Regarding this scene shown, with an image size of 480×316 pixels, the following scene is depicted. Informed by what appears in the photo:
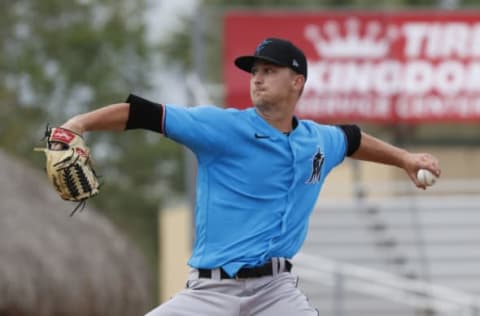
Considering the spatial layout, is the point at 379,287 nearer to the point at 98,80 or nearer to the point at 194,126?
the point at 194,126

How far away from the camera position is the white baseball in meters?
7.55

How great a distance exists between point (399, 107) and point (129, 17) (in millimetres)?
17787

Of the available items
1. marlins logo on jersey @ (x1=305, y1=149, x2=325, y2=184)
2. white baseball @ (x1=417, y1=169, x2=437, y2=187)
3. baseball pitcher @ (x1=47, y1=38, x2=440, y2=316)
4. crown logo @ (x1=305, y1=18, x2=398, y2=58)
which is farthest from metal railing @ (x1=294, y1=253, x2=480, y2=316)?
baseball pitcher @ (x1=47, y1=38, x2=440, y2=316)

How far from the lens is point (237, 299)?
6.90 m

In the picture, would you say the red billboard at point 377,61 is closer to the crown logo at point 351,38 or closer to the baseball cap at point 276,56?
the crown logo at point 351,38

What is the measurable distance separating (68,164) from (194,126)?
2.56 ft

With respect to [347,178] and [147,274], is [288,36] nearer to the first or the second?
[347,178]

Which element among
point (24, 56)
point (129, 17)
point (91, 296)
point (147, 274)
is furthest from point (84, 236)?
point (129, 17)

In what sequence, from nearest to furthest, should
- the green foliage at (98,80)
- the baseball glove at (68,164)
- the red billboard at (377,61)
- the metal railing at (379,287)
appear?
the baseball glove at (68,164)
the metal railing at (379,287)
the red billboard at (377,61)
the green foliage at (98,80)

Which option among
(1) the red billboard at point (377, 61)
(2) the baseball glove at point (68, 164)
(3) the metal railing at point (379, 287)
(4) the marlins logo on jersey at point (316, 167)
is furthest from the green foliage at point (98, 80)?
(2) the baseball glove at point (68, 164)

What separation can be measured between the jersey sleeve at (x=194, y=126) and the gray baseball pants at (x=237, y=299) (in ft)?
2.11

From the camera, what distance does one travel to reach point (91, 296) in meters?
16.5

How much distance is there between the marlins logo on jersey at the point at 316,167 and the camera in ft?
23.8

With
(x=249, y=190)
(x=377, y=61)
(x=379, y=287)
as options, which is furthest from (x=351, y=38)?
(x=249, y=190)
